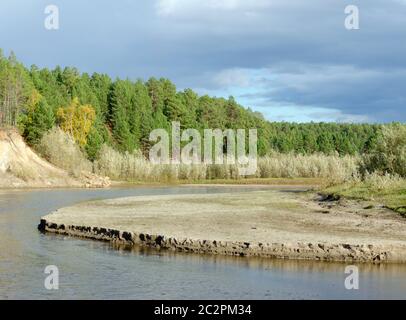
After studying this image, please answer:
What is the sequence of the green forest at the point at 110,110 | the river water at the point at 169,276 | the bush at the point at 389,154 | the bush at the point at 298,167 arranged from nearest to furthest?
the river water at the point at 169,276
the bush at the point at 389,154
the bush at the point at 298,167
the green forest at the point at 110,110

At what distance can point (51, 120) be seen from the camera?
96.8 meters

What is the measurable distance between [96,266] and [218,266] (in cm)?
427

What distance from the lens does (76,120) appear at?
115m

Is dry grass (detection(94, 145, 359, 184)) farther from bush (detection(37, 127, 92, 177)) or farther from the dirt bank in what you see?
the dirt bank

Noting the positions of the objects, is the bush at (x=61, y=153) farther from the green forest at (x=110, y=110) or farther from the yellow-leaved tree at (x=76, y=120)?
the yellow-leaved tree at (x=76, y=120)

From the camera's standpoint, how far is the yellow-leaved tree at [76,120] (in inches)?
4500

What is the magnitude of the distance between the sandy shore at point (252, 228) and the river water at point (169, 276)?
107 centimetres

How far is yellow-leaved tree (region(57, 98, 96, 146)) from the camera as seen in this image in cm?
11431

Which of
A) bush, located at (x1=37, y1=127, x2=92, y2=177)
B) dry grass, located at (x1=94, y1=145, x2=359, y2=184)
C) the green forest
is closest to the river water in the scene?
bush, located at (x1=37, y1=127, x2=92, y2=177)

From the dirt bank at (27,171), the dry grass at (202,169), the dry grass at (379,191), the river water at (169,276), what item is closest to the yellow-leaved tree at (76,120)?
the dry grass at (202,169)

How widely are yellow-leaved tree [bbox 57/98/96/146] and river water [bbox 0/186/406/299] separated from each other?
292 ft
